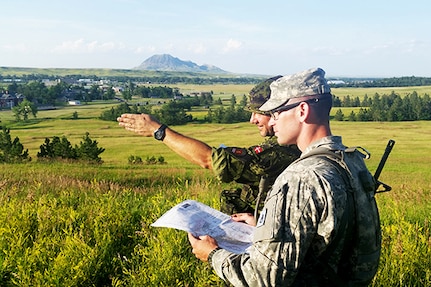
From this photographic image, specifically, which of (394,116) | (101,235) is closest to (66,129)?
(394,116)

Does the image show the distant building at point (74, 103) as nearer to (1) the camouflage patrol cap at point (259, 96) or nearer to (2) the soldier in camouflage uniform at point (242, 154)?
(2) the soldier in camouflage uniform at point (242, 154)

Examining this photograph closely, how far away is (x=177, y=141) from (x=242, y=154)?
493 millimetres

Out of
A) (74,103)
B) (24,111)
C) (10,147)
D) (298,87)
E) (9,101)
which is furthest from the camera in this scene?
(74,103)

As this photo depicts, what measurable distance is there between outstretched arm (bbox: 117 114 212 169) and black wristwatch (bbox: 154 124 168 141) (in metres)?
0.02

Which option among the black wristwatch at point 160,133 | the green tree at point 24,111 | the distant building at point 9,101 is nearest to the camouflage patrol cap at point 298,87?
the black wristwatch at point 160,133

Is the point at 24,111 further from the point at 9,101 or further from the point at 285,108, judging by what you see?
the point at 285,108

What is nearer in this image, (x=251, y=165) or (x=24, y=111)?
(x=251, y=165)

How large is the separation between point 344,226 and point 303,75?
73 cm

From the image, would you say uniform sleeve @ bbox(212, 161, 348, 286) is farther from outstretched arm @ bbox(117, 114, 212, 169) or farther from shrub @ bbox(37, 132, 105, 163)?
shrub @ bbox(37, 132, 105, 163)

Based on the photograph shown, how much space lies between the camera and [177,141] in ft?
11.0

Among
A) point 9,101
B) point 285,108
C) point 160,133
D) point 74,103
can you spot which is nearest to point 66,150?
point 160,133

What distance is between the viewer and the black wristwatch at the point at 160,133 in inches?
132

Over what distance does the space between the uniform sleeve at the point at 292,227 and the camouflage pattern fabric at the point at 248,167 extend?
4.22 ft

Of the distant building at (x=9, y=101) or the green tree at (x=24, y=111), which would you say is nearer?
the green tree at (x=24, y=111)
